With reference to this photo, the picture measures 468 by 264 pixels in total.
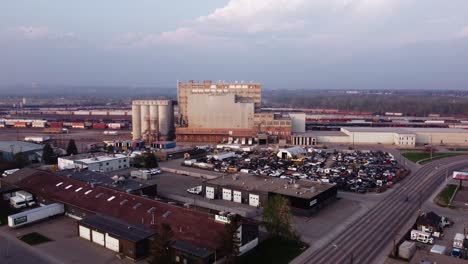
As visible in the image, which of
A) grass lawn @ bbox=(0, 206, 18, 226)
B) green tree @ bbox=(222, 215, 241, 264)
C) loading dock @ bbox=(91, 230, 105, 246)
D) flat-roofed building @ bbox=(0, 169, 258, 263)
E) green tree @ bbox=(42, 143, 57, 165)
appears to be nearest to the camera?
green tree @ bbox=(222, 215, 241, 264)

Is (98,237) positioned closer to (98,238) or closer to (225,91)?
(98,238)

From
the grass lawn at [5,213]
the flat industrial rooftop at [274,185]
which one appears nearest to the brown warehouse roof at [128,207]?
the grass lawn at [5,213]

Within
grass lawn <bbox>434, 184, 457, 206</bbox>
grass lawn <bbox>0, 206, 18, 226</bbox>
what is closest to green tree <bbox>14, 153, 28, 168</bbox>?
grass lawn <bbox>0, 206, 18, 226</bbox>

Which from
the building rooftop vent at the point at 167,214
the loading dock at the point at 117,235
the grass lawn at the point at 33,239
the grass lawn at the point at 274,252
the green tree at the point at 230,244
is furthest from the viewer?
the building rooftop vent at the point at 167,214

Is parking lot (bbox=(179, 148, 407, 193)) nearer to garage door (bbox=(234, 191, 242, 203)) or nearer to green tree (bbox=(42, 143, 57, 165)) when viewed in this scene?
garage door (bbox=(234, 191, 242, 203))

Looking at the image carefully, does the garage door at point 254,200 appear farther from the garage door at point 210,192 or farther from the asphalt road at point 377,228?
the asphalt road at point 377,228
